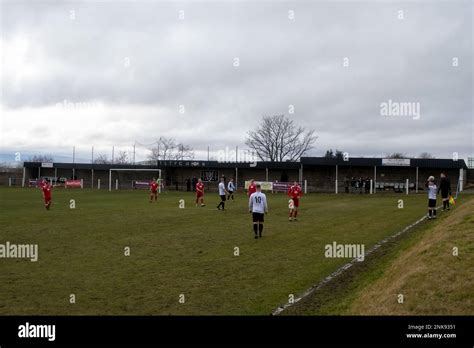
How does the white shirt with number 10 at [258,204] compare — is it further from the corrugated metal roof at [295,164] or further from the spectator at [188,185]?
the spectator at [188,185]

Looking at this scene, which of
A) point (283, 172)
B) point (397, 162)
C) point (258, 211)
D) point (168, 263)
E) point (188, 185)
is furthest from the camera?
point (283, 172)

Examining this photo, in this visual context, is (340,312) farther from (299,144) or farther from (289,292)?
(299,144)

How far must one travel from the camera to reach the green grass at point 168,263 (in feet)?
26.5

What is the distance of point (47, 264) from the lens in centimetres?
1120

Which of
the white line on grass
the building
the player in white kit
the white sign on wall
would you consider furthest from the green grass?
the building

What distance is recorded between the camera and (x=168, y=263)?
1144 centimetres

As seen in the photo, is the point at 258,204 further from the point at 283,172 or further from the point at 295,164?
the point at 283,172

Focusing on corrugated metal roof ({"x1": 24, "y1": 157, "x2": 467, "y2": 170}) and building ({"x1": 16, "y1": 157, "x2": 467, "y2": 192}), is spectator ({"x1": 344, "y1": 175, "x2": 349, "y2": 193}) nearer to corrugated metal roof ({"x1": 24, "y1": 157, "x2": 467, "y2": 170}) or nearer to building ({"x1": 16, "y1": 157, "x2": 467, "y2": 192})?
building ({"x1": 16, "y1": 157, "x2": 467, "y2": 192})

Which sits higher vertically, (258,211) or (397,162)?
(397,162)

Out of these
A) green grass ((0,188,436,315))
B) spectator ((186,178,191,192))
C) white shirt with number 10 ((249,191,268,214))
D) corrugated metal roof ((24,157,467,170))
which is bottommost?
green grass ((0,188,436,315))

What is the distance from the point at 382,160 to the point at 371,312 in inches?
1750

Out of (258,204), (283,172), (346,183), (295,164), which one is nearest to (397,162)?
(346,183)

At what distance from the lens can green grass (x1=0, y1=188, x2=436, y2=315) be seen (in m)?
8.07

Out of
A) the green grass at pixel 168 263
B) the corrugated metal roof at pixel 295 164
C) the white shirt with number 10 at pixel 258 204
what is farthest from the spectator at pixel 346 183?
the white shirt with number 10 at pixel 258 204
